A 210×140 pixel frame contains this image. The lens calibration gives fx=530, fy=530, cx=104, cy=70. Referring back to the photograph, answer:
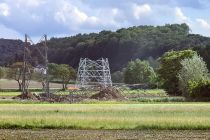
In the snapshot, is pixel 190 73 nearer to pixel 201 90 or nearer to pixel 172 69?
pixel 172 69

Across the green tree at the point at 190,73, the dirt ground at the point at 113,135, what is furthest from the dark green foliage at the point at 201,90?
the dirt ground at the point at 113,135

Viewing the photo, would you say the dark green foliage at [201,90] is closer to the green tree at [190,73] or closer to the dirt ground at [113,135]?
the green tree at [190,73]

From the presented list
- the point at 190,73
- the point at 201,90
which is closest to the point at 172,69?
the point at 190,73

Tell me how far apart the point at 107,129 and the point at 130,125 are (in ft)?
6.48

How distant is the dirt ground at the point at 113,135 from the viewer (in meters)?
31.9

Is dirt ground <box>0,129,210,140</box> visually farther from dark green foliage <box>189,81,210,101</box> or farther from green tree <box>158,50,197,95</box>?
green tree <box>158,50,197,95</box>

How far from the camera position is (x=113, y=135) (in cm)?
3416

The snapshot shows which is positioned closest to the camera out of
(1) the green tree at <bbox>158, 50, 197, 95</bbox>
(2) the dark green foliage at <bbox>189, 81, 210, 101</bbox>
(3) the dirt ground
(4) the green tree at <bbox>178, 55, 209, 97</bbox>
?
(3) the dirt ground

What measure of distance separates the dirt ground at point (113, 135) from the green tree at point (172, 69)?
80.2 meters

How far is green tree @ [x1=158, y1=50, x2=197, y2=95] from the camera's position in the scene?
118 meters

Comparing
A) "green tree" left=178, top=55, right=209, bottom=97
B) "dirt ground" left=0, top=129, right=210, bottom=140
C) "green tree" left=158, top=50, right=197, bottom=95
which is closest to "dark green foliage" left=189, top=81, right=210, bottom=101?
"green tree" left=178, top=55, right=209, bottom=97

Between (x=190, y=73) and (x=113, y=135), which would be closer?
(x=113, y=135)

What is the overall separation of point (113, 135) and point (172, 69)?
295 ft

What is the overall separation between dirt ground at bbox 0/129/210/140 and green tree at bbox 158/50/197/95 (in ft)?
263
